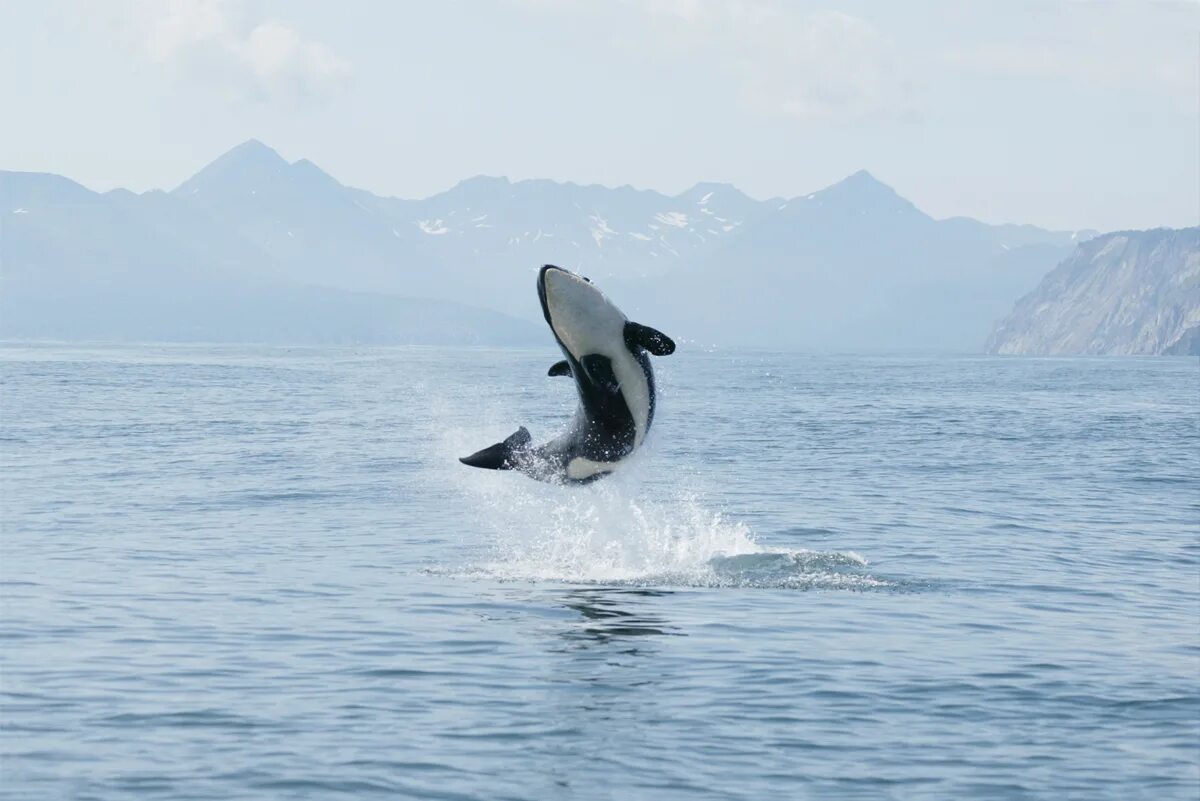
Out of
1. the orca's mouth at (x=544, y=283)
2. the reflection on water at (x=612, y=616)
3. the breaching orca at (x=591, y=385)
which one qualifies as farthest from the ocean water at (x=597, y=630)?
the orca's mouth at (x=544, y=283)

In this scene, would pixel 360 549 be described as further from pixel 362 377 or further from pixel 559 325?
pixel 362 377

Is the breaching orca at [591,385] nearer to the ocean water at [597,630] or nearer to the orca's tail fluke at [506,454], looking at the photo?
the orca's tail fluke at [506,454]

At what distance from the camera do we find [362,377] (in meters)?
144

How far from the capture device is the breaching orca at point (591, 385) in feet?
69.1

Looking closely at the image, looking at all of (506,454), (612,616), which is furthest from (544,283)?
(612,616)

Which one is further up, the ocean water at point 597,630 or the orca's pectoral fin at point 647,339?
the orca's pectoral fin at point 647,339

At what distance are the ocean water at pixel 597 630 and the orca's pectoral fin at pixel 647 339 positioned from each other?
6.07 feet

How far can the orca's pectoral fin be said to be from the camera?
68.4ft

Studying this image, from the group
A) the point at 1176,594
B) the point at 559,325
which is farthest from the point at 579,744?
the point at 1176,594

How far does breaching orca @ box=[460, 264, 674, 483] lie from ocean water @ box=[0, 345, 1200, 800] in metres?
0.83

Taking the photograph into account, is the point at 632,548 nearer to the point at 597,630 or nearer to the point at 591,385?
the point at 597,630

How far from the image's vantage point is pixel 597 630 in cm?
2273

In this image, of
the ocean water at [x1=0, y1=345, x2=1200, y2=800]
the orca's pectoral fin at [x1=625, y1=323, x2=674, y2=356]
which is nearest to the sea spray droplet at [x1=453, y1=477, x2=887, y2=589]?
the ocean water at [x1=0, y1=345, x2=1200, y2=800]

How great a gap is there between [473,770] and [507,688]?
3406 mm
